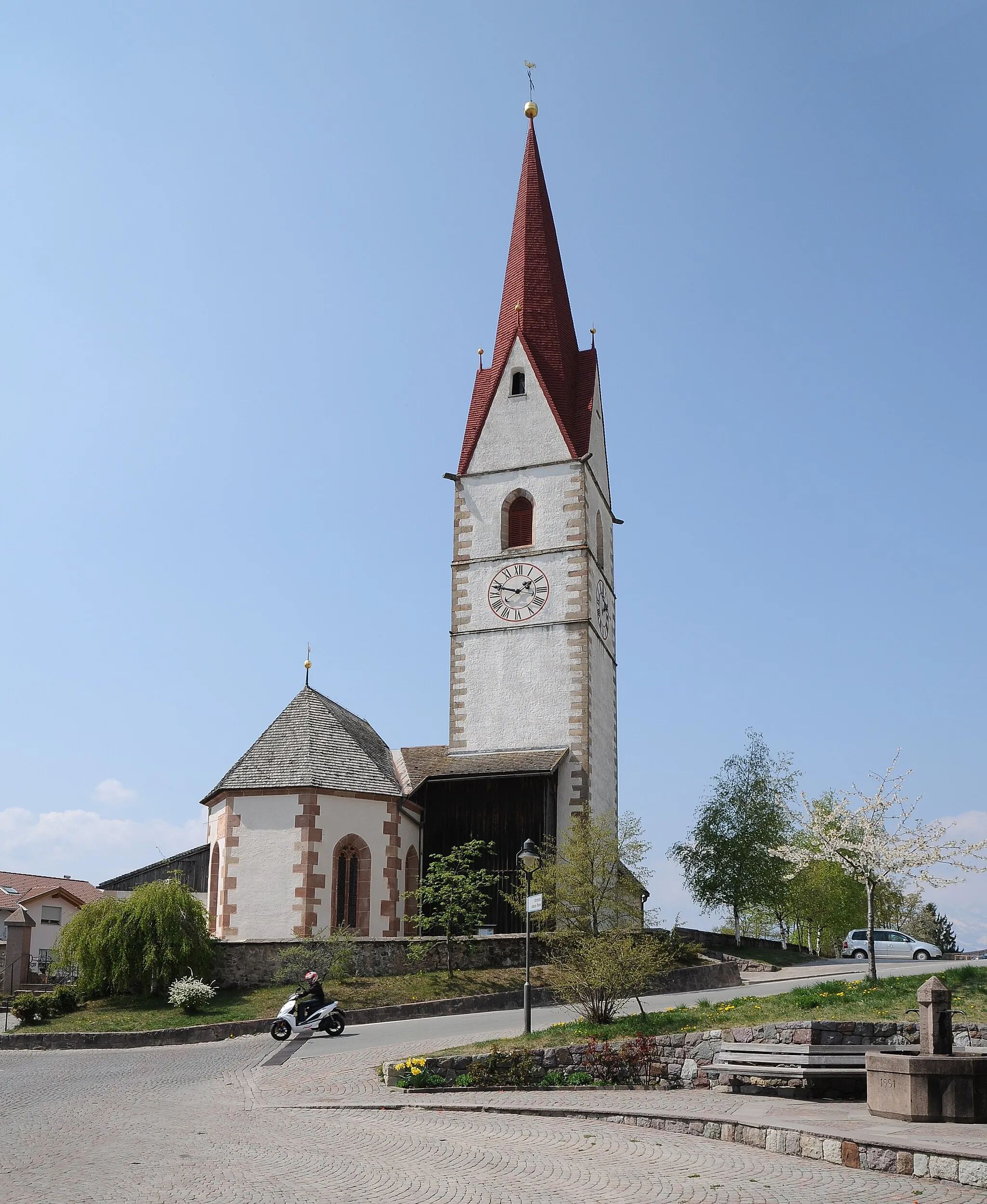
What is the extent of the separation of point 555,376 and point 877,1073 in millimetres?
30720

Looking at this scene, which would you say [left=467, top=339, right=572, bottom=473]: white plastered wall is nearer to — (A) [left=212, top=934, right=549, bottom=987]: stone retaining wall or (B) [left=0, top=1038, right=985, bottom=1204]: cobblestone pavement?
(A) [left=212, top=934, right=549, bottom=987]: stone retaining wall

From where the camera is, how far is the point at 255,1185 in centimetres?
1093

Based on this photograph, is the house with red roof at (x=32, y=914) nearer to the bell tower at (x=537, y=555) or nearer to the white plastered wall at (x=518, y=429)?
the bell tower at (x=537, y=555)

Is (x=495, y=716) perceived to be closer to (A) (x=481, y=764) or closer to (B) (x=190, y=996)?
(A) (x=481, y=764)

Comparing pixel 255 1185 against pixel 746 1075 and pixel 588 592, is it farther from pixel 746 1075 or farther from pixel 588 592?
pixel 588 592

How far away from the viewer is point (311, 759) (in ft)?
115

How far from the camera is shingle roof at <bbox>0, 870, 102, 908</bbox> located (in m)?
62.7

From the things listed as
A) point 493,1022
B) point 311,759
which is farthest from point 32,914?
point 493,1022

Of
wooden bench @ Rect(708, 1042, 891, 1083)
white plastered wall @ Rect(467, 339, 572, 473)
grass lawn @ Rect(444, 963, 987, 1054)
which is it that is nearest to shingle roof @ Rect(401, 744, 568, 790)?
white plastered wall @ Rect(467, 339, 572, 473)

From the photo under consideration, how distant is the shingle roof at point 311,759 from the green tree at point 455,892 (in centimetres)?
263

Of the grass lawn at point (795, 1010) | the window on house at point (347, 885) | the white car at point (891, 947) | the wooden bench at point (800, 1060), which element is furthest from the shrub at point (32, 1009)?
the white car at point (891, 947)

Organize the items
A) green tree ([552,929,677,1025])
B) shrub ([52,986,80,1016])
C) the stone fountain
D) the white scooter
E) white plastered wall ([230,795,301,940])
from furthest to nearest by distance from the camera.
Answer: white plastered wall ([230,795,301,940])
shrub ([52,986,80,1016])
the white scooter
green tree ([552,929,677,1025])
the stone fountain

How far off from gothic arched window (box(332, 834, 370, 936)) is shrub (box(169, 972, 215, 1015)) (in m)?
6.70

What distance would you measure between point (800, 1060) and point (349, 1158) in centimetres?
625
